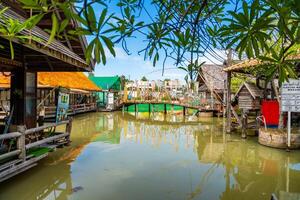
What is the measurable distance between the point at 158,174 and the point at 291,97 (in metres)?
5.56

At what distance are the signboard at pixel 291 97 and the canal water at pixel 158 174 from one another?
1560 mm

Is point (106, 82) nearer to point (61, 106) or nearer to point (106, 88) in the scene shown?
point (106, 88)

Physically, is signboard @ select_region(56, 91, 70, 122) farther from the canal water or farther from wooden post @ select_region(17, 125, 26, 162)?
wooden post @ select_region(17, 125, 26, 162)

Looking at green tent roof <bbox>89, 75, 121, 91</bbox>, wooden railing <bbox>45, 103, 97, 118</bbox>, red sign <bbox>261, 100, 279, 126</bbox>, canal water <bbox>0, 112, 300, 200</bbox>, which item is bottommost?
canal water <bbox>0, 112, 300, 200</bbox>

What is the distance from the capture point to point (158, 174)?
6812 millimetres

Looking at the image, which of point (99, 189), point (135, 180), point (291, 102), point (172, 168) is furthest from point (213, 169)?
point (291, 102)

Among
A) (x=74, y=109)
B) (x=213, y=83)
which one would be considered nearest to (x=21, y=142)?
(x=74, y=109)

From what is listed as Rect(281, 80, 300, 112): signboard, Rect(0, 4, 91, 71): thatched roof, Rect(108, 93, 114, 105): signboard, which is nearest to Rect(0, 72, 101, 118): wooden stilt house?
Rect(108, 93, 114, 105): signboard

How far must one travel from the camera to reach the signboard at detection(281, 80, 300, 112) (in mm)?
9141

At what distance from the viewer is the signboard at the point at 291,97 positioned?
30.0ft

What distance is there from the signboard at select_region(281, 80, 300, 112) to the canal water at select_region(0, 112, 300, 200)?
5.12 ft

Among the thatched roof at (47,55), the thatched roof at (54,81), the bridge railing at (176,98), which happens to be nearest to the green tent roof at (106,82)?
the bridge railing at (176,98)

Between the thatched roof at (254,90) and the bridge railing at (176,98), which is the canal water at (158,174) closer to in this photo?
the thatched roof at (254,90)

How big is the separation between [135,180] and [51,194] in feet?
6.06
